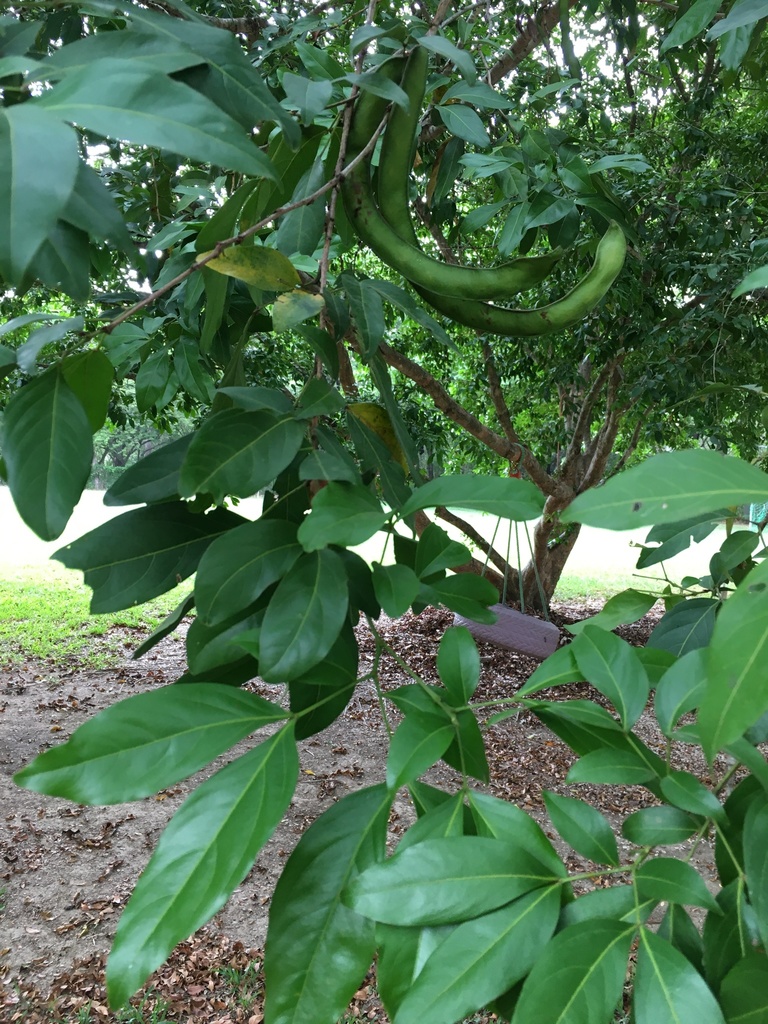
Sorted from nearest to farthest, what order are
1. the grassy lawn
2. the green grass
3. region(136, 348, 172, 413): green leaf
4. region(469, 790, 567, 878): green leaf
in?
region(469, 790, 567, 878): green leaf < region(136, 348, 172, 413): green leaf < the green grass < the grassy lawn

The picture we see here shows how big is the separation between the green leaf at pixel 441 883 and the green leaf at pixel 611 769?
0.19 ft

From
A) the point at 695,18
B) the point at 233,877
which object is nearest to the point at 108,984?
the point at 233,877

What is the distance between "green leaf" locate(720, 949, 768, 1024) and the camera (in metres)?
0.30

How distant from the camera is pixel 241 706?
389 millimetres

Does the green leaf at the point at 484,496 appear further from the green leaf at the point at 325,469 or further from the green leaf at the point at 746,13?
the green leaf at the point at 746,13

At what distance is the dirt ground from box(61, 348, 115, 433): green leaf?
78.2 inches

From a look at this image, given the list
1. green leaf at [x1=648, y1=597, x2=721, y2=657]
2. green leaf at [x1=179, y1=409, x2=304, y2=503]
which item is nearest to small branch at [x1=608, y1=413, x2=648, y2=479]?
green leaf at [x1=648, y1=597, x2=721, y2=657]

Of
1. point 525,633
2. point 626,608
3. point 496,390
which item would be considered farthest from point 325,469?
point 496,390

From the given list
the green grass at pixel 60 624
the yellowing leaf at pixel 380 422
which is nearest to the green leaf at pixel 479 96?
the yellowing leaf at pixel 380 422

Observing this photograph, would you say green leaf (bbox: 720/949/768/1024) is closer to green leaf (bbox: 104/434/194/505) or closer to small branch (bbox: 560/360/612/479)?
green leaf (bbox: 104/434/194/505)

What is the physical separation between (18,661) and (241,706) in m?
4.79

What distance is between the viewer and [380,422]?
0.68m

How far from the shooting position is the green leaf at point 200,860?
31 centimetres

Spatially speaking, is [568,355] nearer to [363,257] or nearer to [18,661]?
[363,257]
